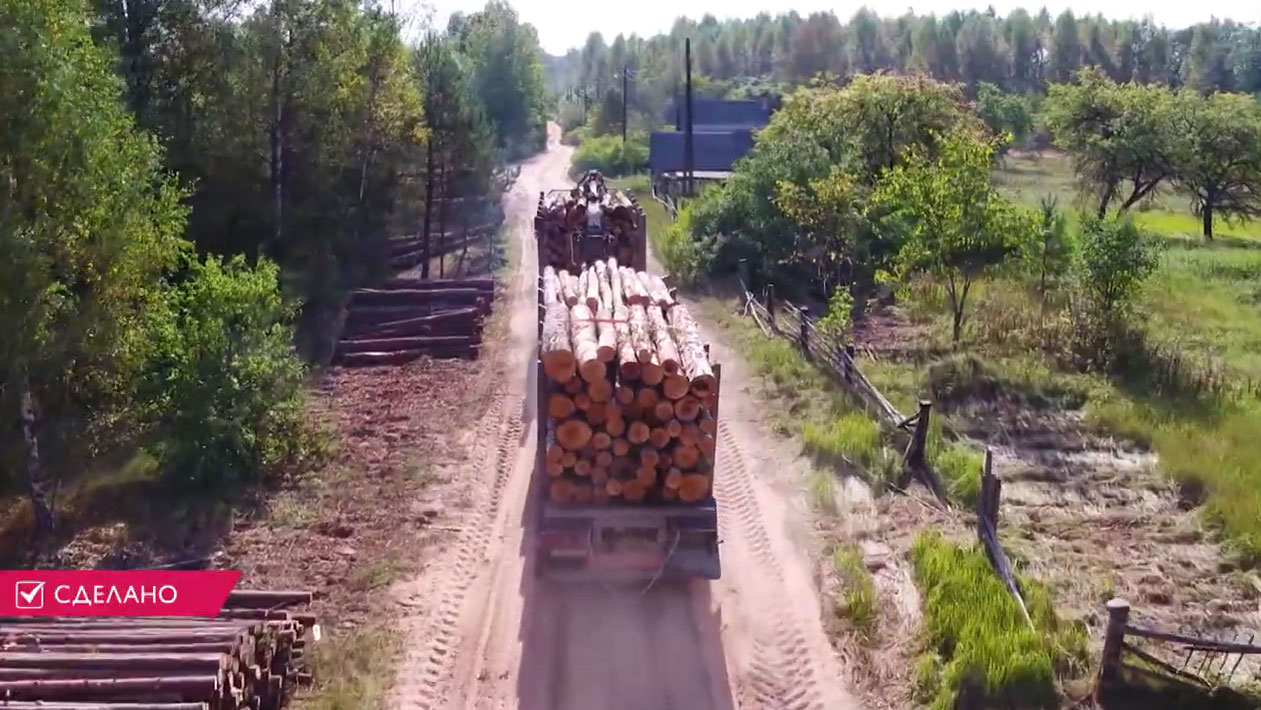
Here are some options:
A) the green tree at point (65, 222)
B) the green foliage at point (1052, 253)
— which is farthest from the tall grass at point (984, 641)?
the green foliage at point (1052, 253)

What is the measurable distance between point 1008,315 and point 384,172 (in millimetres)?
15899

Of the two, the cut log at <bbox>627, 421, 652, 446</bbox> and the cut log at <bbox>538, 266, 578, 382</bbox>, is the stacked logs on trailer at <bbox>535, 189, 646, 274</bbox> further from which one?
the cut log at <bbox>627, 421, 652, 446</bbox>

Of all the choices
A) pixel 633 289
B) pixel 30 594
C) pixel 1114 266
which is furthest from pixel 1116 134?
pixel 30 594

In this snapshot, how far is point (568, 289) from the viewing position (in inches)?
517

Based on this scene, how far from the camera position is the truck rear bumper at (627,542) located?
908 cm

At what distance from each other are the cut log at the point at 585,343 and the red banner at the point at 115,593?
4151mm

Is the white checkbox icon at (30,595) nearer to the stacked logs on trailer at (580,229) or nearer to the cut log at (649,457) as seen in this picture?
the cut log at (649,457)

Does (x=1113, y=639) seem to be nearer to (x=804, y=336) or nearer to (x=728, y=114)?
(x=804, y=336)

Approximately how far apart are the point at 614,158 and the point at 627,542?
5126 cm

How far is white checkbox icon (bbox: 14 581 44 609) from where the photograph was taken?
366 inches

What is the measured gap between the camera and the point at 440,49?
2659cm

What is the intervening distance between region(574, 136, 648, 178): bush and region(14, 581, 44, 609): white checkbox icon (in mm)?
48039

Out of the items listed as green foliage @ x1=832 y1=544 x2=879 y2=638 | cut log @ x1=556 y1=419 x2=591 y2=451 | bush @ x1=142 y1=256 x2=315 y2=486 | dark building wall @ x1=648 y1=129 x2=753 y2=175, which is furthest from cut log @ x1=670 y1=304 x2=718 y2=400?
dark building wall @ x1=648 y1=129 x2=753 y2=175

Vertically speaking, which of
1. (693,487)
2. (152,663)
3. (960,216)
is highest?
(960,216)
